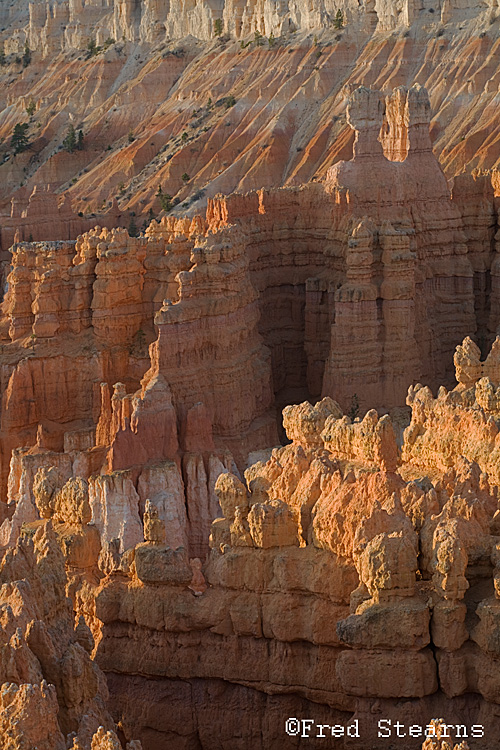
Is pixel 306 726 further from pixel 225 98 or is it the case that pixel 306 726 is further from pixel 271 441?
pixel 225 98

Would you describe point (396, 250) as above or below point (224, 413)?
above

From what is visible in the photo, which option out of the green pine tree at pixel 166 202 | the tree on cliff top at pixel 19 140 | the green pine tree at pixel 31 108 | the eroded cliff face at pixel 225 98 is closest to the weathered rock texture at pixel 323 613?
the eroded cliff face at pixel 225 98

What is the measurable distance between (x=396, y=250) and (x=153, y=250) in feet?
21.3

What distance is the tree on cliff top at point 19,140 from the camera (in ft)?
363

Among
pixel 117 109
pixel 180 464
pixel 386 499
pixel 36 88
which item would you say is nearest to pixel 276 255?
pixel 180 464

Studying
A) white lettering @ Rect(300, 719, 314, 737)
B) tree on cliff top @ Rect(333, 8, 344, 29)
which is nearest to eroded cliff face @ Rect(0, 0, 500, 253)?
tree on cliff top @ Rect(333, 8, 344, 29)

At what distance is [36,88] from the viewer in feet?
427

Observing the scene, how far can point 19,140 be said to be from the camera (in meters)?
111

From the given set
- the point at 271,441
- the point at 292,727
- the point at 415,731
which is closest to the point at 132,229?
the point at 271,441

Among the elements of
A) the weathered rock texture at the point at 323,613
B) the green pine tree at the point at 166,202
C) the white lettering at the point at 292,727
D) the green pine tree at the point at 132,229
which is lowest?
the white lettering at the point at 292,727

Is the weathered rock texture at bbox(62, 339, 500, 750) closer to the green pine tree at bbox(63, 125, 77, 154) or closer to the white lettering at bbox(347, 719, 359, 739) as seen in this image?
the white lettering at bbox(347, 719, 359, 739)

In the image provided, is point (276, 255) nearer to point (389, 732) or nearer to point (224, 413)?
point (224, 413)

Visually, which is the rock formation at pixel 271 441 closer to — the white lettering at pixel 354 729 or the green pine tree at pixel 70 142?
the white lettering at pixel 354 729

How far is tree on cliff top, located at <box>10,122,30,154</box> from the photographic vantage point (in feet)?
363
